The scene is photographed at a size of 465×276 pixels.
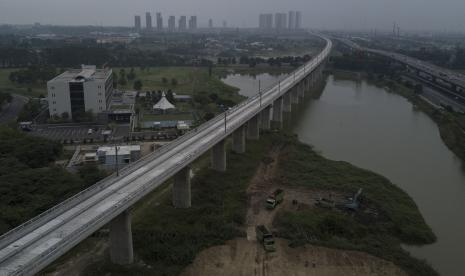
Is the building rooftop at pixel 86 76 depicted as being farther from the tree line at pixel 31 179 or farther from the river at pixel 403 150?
the river at pixel 403 150

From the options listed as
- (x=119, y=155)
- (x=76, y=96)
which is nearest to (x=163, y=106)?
(x=76, y=96)

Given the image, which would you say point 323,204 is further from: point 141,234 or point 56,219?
point 56,219

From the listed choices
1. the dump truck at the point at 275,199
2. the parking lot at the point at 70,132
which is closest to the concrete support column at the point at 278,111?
the parking lot at the point at 70,132

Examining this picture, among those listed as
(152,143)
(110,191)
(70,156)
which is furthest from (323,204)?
(70,156)

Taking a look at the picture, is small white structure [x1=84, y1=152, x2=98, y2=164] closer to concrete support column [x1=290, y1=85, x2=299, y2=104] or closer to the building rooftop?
the building rooftop

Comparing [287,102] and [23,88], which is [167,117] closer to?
[287,102]

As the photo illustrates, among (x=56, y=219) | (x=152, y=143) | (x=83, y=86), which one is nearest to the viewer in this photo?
(x=56, y=219)

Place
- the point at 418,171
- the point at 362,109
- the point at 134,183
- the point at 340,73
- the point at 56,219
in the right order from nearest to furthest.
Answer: the point at 56,219, the point at 134,183, the point at 418,171, the point at 362,109, the point at 340,73
